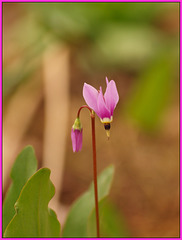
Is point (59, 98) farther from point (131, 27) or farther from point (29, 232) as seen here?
point (29, 232)

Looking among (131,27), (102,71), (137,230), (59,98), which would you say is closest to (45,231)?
(137,230)

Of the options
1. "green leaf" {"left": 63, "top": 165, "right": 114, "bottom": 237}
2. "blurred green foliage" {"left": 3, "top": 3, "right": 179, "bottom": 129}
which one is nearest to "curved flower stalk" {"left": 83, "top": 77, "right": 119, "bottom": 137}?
"green leaf" {"left": 63, "top": 165, "right": 114, "bottom": 237}

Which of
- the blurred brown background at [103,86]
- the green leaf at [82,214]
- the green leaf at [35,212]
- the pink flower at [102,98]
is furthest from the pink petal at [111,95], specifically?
the blurred brown background at [103,86]

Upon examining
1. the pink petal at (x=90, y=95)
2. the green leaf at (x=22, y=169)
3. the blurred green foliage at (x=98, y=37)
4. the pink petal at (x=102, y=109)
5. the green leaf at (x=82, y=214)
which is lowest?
the green leaf at (x=82, y=214)

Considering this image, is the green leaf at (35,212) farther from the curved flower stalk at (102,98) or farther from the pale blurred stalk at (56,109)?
the pale blurred stalk at (56,109)

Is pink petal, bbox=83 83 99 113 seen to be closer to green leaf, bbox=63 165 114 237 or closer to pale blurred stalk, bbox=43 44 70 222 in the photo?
green leaf, bbox=63 165 114 237

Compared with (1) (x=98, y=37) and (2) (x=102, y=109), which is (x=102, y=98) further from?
(1) (x=98, y=37)

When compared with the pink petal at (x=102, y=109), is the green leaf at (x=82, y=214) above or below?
below
